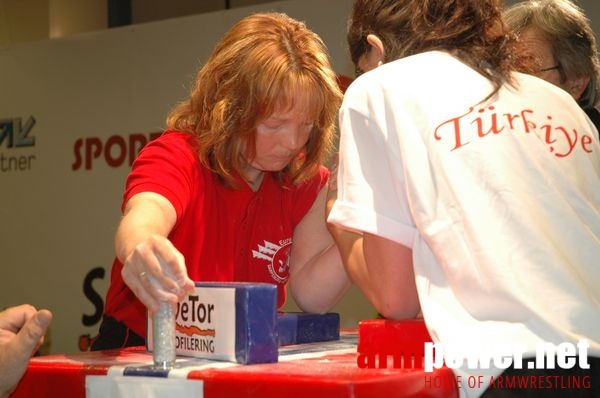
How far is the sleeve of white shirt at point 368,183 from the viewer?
47.1 inches

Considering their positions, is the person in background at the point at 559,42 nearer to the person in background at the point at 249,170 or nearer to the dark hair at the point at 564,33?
the dark hair at the point at 564,33

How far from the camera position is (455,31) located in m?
1.30

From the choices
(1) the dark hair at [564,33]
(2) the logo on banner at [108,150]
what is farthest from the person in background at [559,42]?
(2) the logo on banner at [108,150]

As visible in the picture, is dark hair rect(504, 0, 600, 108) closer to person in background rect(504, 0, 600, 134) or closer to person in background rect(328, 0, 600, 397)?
person in background rect(504, 0, 600, 134)

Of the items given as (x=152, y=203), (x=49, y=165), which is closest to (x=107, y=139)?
(x=49, y=165)

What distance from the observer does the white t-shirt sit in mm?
1115

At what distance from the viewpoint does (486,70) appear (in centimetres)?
127

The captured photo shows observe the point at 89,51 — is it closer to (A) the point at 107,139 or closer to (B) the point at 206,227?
(A) the point at 107,139

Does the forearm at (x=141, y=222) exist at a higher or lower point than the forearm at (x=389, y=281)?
higher

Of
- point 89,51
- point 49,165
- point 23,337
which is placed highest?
point 89,51

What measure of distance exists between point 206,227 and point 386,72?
566mm

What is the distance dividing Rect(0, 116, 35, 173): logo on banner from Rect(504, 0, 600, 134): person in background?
2.99 meters

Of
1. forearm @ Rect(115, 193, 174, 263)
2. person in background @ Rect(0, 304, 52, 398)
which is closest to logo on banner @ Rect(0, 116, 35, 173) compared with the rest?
forearm @ Rect(115, 193, 174, 263)

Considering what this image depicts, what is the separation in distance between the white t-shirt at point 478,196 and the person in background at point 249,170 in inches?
16.3
